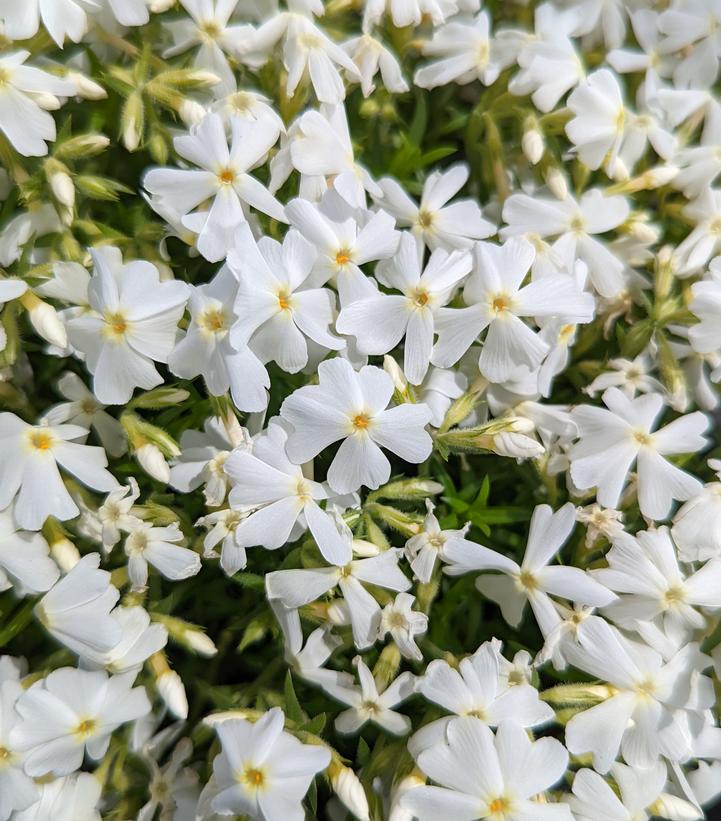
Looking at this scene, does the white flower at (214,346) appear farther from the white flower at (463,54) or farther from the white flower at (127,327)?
the white flower at (463,54)

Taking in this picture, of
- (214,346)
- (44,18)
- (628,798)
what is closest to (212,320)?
(214,346)

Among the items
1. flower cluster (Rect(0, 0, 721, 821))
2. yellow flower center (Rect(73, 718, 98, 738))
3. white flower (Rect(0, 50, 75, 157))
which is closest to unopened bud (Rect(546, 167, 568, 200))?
flower cluster (Rect(0, 0, 721, 821))

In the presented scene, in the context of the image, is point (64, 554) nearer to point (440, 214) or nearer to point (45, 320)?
point (45, 320)

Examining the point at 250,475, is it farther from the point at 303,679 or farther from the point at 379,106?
the point at 379,106

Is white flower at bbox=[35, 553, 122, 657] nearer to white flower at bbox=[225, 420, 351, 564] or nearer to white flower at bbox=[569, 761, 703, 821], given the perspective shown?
white flower at bbox=[225, 420, 351, 564]

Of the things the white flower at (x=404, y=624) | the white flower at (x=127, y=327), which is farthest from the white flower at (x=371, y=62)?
the white flower at (x=404, y=624)

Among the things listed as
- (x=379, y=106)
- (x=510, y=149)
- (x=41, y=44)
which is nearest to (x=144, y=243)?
(x=41, y=44)

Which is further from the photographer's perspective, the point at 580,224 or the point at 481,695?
the point at 580,224
